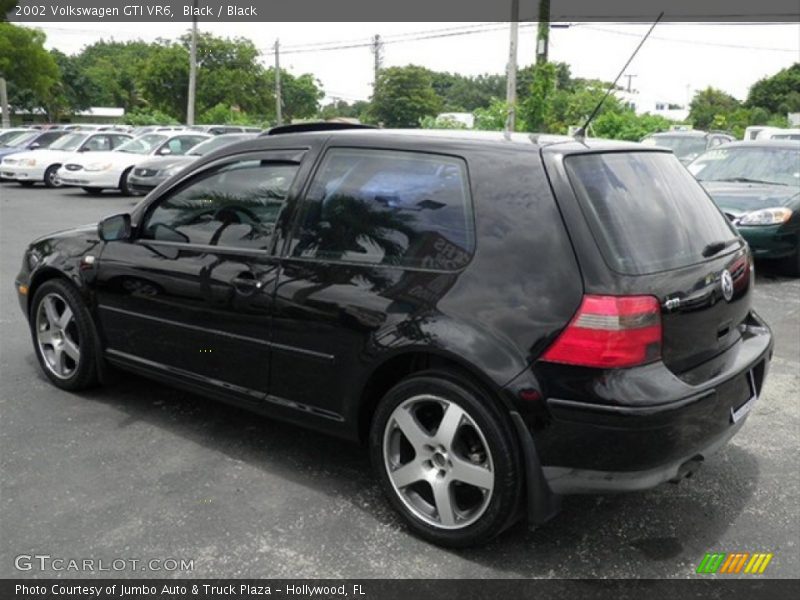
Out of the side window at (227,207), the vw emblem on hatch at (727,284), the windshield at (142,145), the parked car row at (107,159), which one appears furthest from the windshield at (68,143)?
the vw emblem on hatch at (727,284)

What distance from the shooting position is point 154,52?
57.1 meters

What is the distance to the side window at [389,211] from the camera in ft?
9.49

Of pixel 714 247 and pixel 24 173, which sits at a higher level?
pixel 714 247

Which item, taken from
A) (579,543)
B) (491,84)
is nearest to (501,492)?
(579,543)

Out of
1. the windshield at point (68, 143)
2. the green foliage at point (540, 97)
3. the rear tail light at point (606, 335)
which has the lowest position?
the rear tail light at point (606, 335)

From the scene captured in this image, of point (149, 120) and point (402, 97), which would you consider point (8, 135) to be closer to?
point (149, 120)

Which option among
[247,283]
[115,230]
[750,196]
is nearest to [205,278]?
[247,283]

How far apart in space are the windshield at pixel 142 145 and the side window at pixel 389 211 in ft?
52.2

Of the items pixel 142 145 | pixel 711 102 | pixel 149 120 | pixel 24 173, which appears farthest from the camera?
pixel 711 102

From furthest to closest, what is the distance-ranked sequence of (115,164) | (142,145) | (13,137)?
(13,137) → (142,145) → (115,164)

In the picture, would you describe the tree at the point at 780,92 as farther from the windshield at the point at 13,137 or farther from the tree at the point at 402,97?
the windshield at the point at 13,137

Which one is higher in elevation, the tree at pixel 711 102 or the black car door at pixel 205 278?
the tree at pixel 711 102

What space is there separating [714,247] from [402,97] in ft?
245

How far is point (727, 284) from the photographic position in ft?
9.99
